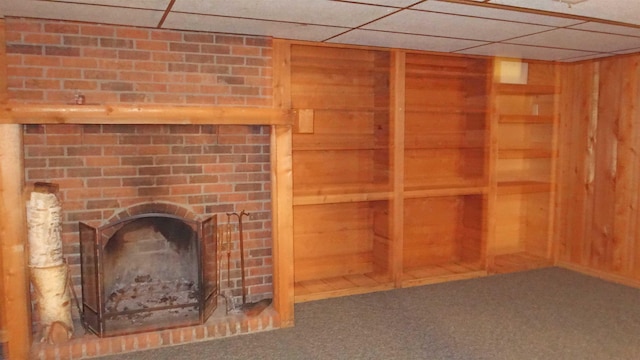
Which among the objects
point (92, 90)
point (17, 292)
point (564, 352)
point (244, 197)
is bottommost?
point (564, 352)

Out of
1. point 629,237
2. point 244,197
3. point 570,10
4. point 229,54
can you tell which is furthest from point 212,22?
point 629,237

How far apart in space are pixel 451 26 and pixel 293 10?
1.07 meters

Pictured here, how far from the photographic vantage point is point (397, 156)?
13.5 feet

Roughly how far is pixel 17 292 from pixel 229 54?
1933 mm

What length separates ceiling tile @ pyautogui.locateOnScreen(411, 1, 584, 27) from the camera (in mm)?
2648

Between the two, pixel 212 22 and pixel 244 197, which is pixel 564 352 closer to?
pixel 244 197

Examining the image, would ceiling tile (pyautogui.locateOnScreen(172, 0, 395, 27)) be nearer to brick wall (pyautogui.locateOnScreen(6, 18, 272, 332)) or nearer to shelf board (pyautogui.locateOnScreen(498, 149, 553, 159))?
brick wall (pyautogui.locateOnScreen(6, 18, 272, 332))

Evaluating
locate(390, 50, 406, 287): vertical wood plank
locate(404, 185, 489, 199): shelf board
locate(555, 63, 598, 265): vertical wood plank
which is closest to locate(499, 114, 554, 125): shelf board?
locate(555, 63, 598, 265): vertical wood plank

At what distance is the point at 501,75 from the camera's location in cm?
450

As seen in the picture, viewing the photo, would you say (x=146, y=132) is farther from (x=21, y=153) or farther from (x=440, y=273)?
(x=440, y=273)

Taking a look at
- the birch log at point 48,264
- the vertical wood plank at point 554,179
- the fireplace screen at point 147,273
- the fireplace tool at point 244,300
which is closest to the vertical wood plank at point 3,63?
the birch log at point 48,264

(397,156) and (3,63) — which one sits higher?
(3,63)

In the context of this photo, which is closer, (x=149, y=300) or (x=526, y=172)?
(x=149, y=300)

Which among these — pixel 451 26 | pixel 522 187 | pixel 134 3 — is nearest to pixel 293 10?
pixel 134 3
